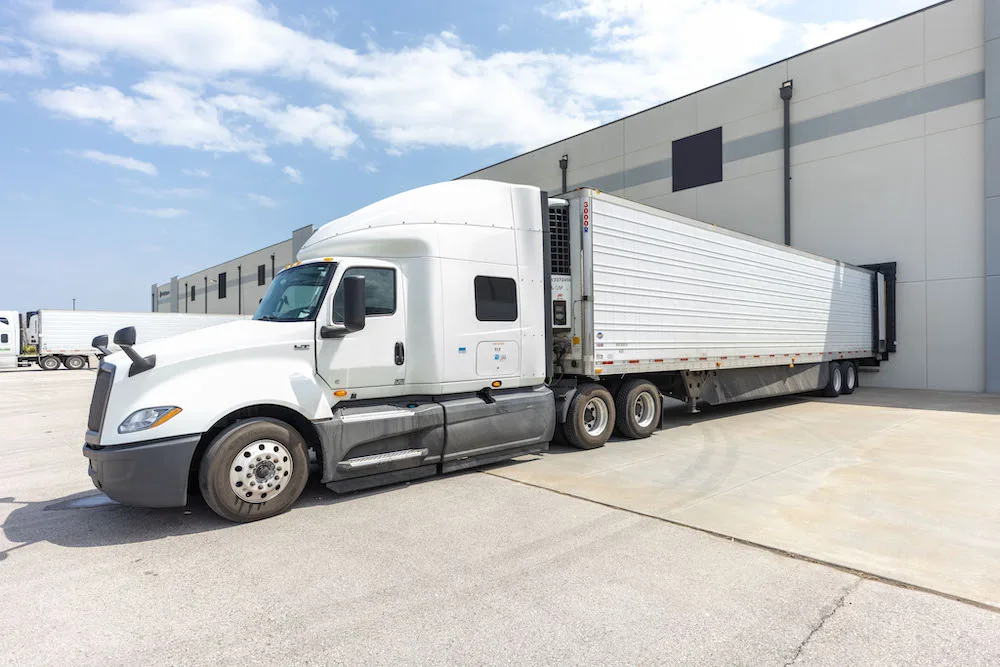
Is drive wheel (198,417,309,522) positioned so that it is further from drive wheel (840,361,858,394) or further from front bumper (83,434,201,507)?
drive wheel (840,361,858,394)

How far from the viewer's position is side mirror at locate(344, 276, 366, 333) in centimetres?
531

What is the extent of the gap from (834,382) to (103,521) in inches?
633

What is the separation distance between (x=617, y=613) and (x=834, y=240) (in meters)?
18.2

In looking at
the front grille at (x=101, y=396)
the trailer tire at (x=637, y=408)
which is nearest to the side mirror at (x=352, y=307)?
the front grille at (x=101, y=396)

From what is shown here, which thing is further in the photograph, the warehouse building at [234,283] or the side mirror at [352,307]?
the warehouse building at [234,283]

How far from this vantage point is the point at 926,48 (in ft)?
52.2

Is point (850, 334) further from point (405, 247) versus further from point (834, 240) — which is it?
point (405, 247)

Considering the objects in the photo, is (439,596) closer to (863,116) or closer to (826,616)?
(826,616)

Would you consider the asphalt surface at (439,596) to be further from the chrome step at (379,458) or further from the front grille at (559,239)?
the front grille at (559,239)

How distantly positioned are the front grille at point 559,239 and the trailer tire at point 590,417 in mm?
1756

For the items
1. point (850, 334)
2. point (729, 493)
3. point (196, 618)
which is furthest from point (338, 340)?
point (850, 334)

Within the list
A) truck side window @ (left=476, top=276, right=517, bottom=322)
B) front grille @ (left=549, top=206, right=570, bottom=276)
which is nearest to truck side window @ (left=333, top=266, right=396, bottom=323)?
truck side window @ (left=476, top=276, right=517, bottom=322)

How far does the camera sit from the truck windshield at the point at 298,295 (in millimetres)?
5496

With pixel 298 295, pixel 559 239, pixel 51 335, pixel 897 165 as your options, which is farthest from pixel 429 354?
pixel 51 335
